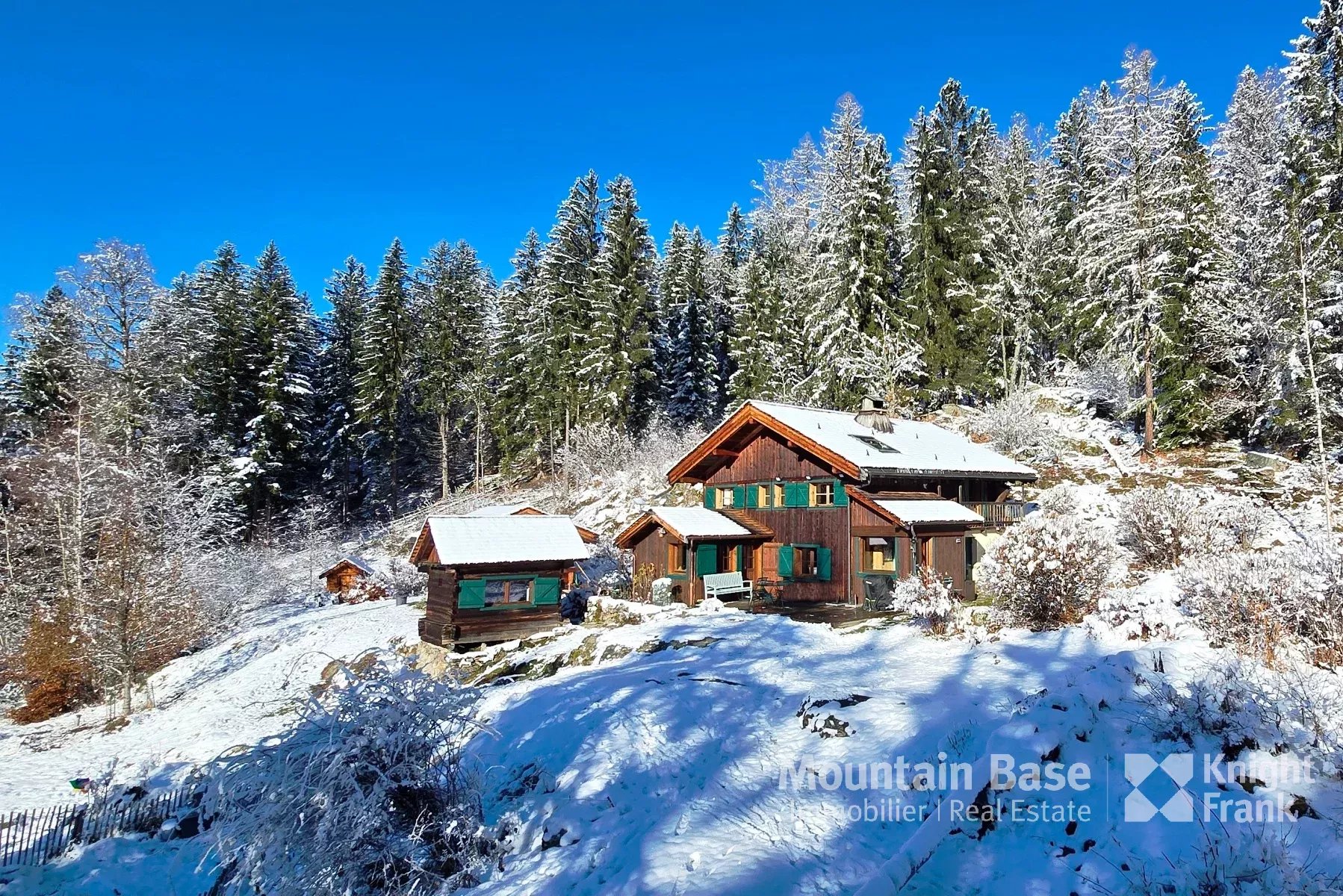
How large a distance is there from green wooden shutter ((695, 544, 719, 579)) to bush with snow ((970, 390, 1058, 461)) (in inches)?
673

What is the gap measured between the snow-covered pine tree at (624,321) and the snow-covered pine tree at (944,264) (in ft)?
51.5

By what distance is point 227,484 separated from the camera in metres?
36.5

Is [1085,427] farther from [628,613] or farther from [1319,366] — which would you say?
[628,613]

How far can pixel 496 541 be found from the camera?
2231 centimetres

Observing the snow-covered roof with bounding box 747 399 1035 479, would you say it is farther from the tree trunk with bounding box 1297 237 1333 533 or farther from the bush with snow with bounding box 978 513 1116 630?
the tree trunk with bounding box 1297 237 1333 533

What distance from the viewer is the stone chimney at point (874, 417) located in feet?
84.7

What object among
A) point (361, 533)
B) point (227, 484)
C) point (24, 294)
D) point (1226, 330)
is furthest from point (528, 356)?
point (1226, 330)

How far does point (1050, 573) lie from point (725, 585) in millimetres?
12375

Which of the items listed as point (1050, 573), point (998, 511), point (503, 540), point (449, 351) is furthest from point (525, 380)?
point (1050, 573)

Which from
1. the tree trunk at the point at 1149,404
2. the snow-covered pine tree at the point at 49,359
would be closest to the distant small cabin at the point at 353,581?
the snow-covered pine tree at the point at 49,359

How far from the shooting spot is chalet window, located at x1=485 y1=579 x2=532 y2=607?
21641mm

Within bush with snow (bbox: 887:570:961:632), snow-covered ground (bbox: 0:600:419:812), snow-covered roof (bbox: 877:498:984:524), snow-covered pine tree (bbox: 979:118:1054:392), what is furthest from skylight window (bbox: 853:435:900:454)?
snow-covered ground (bbox: 0:600:419:812)

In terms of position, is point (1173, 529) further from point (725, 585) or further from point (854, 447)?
point (725, 585)

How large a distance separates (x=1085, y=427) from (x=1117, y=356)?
12.4 feet
